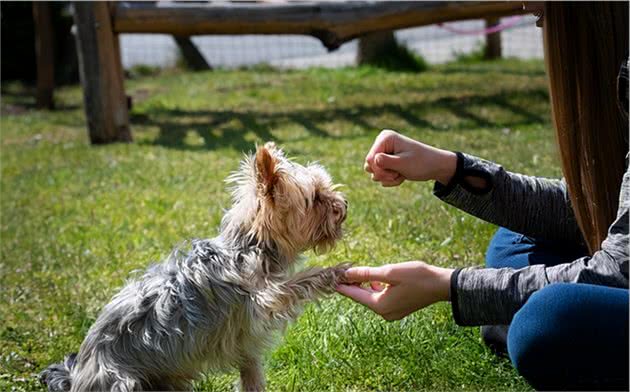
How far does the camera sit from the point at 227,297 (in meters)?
3.25

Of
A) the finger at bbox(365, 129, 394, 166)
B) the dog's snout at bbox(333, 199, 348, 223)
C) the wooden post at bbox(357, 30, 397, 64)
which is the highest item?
the finger at bbox(365, 129, 394, 166)

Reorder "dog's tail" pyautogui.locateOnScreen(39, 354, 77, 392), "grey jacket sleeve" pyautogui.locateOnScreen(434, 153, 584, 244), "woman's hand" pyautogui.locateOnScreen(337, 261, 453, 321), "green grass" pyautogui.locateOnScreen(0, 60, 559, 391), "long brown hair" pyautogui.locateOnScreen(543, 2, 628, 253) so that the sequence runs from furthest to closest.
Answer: "green grass" pyautogui.locateOnScreen(0, 60, 559, 391), "grey jacket sleeve" pyautogui.locateOnScreen(434, 153, 584, 244), "dog's tail" pyautogui.locateOnScreen(39, 354, 77, 392), "woman's hand" pyautogui.locateOnScreen(337, 261, 453, 321), "long brown hair" pyautogui.locateOnScreen(543, 2, 628, 253)

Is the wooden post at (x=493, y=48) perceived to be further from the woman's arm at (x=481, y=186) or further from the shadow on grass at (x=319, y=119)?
the woman's arm at (x=481, y=186)

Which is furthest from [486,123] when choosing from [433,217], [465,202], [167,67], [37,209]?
[167,67]

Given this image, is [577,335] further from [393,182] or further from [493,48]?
[493,48]

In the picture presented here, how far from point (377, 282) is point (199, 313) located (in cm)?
64

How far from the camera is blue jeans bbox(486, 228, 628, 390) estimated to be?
262 centimetres

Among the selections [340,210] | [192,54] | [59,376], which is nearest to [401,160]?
[340,210]

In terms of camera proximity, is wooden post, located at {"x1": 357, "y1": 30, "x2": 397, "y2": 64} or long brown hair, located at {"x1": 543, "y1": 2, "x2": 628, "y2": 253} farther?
wooden post, located at {"x1": 357, "y1": 30, "x2": 397, "y2": 64}

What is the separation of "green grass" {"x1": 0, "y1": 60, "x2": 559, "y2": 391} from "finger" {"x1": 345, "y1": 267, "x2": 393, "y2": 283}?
0.66m

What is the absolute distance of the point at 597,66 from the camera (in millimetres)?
2896

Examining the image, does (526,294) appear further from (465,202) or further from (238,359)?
(238,359)

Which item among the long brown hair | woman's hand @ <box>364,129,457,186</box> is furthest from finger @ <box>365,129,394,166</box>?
the long brown hair

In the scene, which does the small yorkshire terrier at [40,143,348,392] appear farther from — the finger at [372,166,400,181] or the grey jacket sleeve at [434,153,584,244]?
the grey jacket sleeve at [434,153,584,244]
